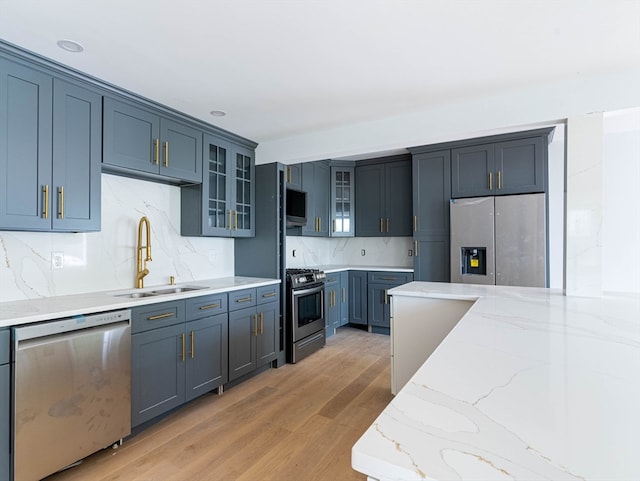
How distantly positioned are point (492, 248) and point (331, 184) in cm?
233

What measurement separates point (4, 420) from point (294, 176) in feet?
10.8

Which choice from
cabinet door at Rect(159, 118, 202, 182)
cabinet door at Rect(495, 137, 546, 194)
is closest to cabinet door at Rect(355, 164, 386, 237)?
cabinet door at Rect(495, 137, 546, 194)

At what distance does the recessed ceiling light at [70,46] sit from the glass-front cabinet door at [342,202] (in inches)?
137

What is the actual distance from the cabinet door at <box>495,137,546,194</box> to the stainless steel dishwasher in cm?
375

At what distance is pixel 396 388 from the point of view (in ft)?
8.94

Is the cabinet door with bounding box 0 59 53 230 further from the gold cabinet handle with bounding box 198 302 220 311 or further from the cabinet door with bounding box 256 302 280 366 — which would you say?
the cabinet door with bounding box 256 302 280 366

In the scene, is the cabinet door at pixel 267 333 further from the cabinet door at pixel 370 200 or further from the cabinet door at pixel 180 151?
the cabinet door at pixel 370 200

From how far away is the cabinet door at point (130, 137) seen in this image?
2416mm

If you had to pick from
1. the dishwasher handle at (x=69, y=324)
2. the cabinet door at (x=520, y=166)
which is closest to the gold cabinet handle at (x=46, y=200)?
the dishwasher handle at (x=69, y=324)

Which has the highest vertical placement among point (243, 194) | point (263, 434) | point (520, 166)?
point (520, 166)

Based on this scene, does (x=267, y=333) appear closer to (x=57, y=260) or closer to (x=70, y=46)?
(x=57, y=260)

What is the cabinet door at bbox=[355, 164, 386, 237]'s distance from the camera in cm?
504

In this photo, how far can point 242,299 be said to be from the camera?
123 inches

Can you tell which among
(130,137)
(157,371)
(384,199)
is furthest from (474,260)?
(130,137)
